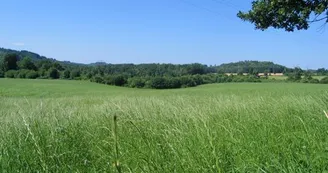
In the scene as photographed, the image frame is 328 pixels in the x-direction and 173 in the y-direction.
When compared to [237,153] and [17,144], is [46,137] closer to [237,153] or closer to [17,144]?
[17,144]

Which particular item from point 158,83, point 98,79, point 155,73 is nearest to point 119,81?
point 98,79

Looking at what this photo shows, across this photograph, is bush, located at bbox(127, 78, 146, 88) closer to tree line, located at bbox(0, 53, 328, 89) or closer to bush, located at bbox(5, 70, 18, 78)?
tree line, located at bbox(0, 53, 328, 89)

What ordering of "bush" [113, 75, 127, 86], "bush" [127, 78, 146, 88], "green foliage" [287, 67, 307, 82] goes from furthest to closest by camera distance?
"bush" [113, 75, 127, 86], "bush" [127, 78, 146, 88], "green foliage" [287, 67, 307, 82]

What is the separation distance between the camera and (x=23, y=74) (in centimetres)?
9650

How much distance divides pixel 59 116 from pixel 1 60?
11401 cm

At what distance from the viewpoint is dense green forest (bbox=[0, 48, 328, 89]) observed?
250ft

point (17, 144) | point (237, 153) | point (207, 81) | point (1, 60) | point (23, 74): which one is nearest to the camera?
point (237, 153)

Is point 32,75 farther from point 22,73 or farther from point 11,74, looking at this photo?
point 11,74

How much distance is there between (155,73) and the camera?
314ft

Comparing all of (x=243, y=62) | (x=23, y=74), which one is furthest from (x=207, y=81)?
(x=23, y=74)

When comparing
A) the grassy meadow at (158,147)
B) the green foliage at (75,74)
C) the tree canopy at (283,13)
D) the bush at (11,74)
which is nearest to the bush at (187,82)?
the green foliage at (75,74)

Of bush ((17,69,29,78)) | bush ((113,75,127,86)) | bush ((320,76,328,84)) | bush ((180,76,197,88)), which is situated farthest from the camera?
bush ((17,69,29,78))

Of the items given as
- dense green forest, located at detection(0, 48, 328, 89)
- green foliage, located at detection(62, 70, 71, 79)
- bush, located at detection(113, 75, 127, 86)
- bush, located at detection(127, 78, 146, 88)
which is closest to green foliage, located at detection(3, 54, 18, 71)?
dense green forest, located at detection(0, 48, 328, 89)

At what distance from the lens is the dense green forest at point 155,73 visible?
7612 centimetres
